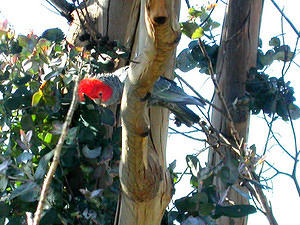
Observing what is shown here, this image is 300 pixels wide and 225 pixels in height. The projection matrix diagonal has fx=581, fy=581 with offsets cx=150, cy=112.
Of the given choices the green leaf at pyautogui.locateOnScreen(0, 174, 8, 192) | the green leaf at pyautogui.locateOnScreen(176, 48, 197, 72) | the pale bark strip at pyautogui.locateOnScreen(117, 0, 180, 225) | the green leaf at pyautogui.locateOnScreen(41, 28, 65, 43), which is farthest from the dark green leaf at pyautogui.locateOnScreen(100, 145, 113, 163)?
the green leaf at pyautogui.locateOnScreen(176, 48, 197, 72)

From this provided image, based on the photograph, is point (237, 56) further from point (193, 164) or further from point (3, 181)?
point (3, 181)

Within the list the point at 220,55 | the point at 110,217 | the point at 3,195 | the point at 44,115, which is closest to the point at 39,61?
the point at 44,115

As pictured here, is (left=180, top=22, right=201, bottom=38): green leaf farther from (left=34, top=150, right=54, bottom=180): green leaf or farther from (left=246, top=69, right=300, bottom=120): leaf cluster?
(left=34, top=150, right=54, bottom=180): green leaf

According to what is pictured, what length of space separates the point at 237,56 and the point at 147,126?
149 cm

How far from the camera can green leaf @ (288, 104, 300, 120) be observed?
309 cm

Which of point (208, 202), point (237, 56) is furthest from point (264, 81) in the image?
point (208, 202)

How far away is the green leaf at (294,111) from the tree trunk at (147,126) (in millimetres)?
1241

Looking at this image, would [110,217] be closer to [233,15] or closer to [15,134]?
[15,134]

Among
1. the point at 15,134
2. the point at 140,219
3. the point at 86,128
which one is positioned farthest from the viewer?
the point at 15,134

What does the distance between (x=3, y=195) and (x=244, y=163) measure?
902 millimetres

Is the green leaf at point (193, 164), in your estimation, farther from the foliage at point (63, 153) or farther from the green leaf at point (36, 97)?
the green leaf at point (36, 97)

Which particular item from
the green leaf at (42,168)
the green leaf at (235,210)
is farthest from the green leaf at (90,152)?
→ the green leaf at (235,210)

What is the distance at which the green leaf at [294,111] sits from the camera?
122 inches

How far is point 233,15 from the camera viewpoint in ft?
10.2
